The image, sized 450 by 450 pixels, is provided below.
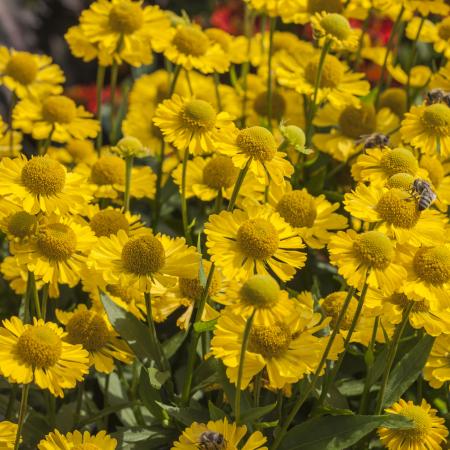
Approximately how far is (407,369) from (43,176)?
24.7 inches

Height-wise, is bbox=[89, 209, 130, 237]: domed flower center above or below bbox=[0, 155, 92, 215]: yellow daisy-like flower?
below

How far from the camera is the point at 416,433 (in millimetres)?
1210

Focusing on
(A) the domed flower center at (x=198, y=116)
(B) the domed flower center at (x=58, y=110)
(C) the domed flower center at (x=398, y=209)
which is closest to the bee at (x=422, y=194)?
(C) the domed flower center at (x=398, y=209)

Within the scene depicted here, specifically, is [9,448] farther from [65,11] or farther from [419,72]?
[65,11]

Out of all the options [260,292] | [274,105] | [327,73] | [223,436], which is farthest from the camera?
[274,105]

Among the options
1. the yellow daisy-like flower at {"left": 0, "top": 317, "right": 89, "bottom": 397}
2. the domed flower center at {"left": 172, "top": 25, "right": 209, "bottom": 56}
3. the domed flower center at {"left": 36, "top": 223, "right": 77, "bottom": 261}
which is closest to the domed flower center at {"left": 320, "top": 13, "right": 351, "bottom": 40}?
the domed flower center at {"left": 172, "top": 25, "right": 209, "bottom": 56}

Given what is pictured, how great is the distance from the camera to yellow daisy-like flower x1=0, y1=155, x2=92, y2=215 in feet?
4.15

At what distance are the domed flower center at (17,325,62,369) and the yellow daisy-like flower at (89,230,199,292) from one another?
0.12 meters

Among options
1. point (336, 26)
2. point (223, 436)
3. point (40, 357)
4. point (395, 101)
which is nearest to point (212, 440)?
point (223, 436)

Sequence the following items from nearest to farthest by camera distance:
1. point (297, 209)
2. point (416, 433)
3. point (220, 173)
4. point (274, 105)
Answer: point (416, 433) < point (297, 209) < point (220, 173) < point (274, 105)

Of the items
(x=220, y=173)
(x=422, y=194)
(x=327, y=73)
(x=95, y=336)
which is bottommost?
(x=95, y=336)

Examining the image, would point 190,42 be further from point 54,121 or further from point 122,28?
point 54,121

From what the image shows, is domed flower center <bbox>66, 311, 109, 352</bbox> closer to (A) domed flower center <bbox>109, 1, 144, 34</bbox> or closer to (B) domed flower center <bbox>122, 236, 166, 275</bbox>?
(B) domed flower center <bbox>122, 236, 166, 275</bbox>

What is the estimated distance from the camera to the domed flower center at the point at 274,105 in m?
1.91
